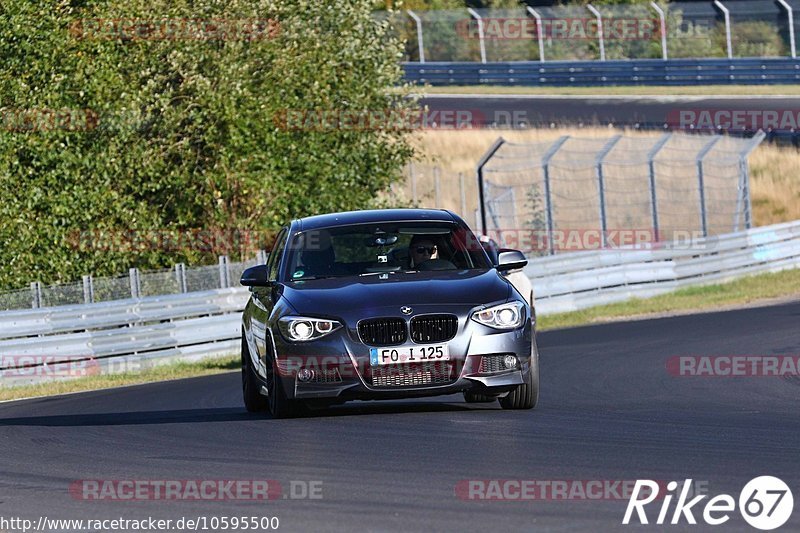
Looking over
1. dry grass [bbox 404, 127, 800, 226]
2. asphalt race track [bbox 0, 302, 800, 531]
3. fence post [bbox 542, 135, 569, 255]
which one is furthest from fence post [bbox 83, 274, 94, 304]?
dry grass [bbox 404, 127, 800, 226]

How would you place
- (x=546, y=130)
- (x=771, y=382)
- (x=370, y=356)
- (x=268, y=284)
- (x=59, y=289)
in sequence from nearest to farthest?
(x=370, y=356) < (x=268, y=284) < (x=771, y=382) < (x=59, y=289) < (x=546, y=130)

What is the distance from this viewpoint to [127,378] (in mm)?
20266

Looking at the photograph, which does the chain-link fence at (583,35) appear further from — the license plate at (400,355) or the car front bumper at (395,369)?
the license plate at (400,355)

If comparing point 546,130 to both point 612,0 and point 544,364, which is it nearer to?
point 612,0

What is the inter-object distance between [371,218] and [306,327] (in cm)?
161

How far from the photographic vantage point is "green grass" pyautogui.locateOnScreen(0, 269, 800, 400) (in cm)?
1953

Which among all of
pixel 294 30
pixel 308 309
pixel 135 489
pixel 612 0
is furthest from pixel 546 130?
pixel 135 489

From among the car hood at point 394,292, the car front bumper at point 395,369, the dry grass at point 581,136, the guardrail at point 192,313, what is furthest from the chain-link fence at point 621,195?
the car front bumper at point 395,369

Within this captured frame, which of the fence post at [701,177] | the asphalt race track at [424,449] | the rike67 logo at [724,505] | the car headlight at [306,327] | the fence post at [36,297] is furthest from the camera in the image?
the fence post at [701,177]

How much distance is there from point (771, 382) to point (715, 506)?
6.69 m

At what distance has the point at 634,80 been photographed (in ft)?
163

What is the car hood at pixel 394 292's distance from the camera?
1069cm

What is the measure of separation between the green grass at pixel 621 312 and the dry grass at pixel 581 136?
9.02 metres

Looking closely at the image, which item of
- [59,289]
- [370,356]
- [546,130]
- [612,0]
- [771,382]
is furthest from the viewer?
[612,0]
